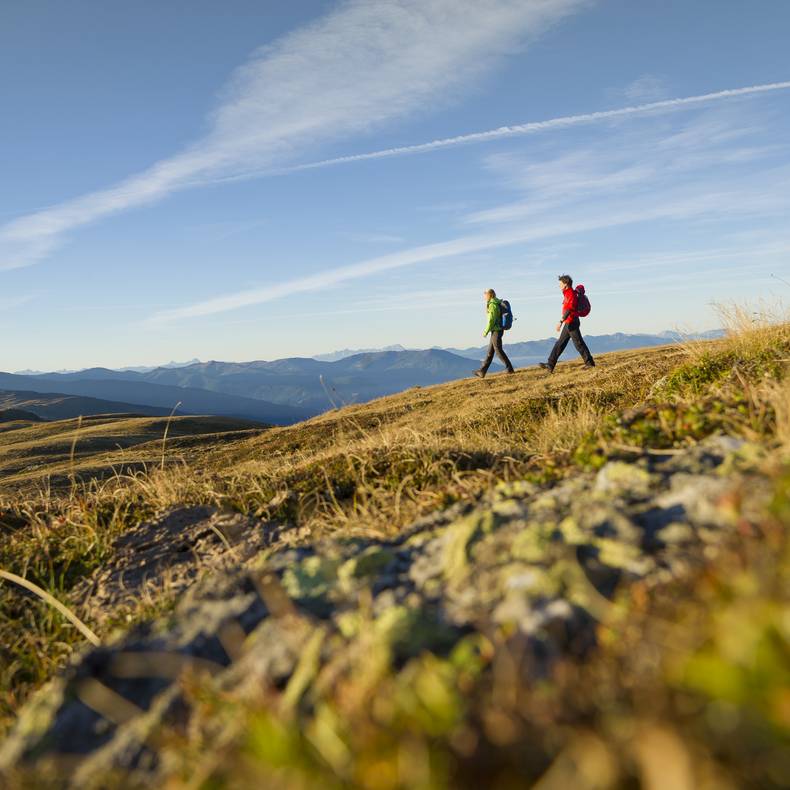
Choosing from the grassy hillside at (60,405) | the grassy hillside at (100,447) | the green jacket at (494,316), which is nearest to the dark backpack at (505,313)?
the green jacket at (494,316)

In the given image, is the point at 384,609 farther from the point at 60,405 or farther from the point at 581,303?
the point at 60,405

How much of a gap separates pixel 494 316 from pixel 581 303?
4111 millimetres

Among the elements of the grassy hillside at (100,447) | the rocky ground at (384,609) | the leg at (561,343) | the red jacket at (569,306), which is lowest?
the grassy hillside at (100,447)

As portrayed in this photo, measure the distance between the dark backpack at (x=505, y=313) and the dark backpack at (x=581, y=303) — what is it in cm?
354

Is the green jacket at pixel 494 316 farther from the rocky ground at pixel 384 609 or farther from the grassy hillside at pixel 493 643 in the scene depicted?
the rocky ground at pixel 384 609

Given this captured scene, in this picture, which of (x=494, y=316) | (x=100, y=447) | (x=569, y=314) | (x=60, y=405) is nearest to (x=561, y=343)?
(x=569, y=314)

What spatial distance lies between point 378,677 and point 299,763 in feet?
1.12

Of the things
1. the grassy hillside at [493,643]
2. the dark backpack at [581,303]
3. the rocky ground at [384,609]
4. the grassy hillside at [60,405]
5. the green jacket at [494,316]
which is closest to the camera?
the grassy hillside at [493,643]

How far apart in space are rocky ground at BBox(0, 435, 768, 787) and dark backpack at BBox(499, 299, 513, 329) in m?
19.4

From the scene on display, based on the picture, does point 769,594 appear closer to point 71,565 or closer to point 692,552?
point 692,552

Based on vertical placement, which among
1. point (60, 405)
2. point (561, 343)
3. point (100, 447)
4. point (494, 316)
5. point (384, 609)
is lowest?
point (100, 447)

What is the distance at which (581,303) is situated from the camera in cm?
1870

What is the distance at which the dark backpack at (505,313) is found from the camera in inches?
864

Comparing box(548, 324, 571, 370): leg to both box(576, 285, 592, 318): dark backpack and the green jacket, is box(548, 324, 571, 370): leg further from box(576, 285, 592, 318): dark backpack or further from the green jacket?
the green jacket
